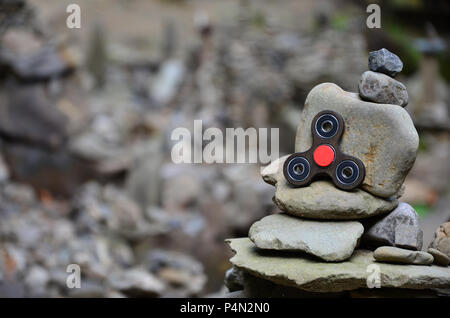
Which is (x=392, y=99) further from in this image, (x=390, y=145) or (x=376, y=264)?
(x=376, y=264)

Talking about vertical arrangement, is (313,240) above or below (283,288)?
above

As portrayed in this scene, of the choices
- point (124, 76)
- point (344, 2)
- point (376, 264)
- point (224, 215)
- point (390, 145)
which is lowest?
point (224, 215)

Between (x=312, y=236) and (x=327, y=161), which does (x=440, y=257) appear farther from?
(x=327, y=161)

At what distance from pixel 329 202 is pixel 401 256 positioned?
2.19ft

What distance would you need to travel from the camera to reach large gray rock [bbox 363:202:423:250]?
415cm

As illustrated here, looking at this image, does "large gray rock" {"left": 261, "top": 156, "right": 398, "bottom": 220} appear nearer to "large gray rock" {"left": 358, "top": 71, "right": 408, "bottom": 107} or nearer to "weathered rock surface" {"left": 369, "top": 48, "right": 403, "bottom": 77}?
"large gray rock" {"left": 358, "top": 71, "right": 408, "bottom": 107}

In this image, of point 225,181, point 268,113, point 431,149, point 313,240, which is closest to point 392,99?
point 313,240

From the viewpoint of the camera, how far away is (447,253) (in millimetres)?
4332

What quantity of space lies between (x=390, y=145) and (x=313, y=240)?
964 millimetres

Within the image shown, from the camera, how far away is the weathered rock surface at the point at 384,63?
14.3ft

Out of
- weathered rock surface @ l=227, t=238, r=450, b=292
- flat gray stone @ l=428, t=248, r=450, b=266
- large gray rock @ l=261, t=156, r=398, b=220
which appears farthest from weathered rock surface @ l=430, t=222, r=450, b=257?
large gray rock @ l=261, t=156, r=398, b=220
